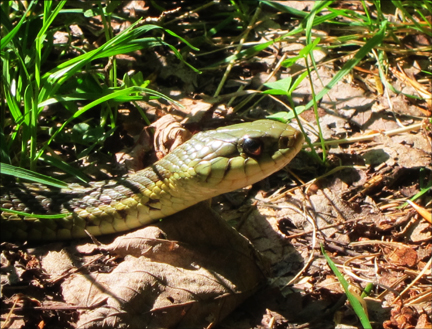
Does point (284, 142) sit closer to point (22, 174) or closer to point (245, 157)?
point (245, 157)

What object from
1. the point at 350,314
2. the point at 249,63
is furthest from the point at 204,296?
the point at 249,63

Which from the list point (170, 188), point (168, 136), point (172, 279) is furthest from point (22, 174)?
point (168, 136)

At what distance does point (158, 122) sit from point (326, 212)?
4.27 ft

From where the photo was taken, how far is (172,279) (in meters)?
2.38

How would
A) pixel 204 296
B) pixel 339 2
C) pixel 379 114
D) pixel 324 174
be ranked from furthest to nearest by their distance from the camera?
pixel 339 2, pixel 379 114, pixel 324 174, pixel 204 296

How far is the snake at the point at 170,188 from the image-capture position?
269 centimetres

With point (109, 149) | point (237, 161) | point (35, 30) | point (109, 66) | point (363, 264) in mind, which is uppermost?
point (35, 30)

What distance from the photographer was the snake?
269 cm

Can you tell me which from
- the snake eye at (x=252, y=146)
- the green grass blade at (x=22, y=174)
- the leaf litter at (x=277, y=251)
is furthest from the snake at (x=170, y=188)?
the green grass blade at (x=22, y=174)

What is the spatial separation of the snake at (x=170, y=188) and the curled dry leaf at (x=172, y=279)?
14cm

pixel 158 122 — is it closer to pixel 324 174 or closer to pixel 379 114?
pixel 324 174

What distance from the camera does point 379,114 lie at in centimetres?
374

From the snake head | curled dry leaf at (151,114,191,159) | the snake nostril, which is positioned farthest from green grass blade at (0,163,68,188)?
the snake nostril

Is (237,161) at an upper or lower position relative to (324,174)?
upper
